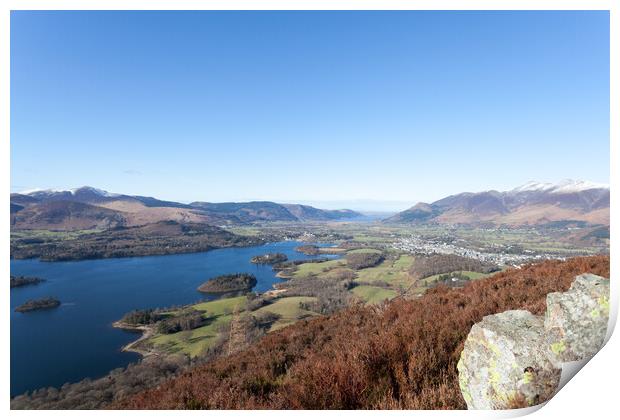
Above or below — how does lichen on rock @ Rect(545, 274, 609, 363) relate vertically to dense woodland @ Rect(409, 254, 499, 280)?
above

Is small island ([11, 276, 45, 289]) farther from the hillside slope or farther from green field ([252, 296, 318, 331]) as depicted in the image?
the hillside slope

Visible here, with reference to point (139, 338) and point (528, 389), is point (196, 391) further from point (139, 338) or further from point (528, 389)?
point (139, 338)

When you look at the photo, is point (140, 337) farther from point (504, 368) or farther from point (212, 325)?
point (504, 368)

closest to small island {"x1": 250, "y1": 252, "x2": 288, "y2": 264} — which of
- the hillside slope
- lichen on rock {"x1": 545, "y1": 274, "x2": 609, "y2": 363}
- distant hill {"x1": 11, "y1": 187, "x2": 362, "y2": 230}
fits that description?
distant hill {"x1": 11, "y1": 187, "x2": 362, "y2": 230}

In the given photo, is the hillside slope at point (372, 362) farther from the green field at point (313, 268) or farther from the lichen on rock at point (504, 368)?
the green field at point (313, 268)

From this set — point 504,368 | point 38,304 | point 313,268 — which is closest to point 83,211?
point 38,304

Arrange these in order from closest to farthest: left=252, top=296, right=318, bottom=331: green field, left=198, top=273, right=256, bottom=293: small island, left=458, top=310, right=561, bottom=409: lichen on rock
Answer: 1. left=458, top=310, right=561, bottom=409: lichen on rock
2. left=252, top=296, right=318, bottom=331: green field
3. left=198, top=273, right=256, bottom=293: small island
